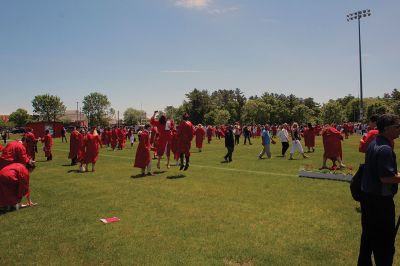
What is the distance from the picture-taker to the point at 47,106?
127625 mm

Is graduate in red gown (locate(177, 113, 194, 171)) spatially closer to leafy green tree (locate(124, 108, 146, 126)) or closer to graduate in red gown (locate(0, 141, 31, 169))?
graduate in red gown (locate(0, 141, 31, 169))

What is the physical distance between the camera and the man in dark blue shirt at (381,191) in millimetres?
4062

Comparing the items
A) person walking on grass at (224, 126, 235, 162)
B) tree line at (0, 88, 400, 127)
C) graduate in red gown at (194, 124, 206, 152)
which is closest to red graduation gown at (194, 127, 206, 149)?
graduate in red gown at (194, 124, 206, 152)

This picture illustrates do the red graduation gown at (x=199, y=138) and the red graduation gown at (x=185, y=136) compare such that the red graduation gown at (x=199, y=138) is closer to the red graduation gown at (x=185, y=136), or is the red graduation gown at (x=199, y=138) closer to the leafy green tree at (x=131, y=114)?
the red graduation gown at (x=185, y=136)

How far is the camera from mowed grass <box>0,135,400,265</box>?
5637mm

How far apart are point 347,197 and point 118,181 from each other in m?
7.47

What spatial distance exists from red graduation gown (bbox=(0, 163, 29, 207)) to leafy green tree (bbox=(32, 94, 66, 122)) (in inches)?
4955

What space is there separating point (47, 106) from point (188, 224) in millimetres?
132301

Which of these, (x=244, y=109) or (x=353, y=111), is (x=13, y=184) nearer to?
(x=244, y=109)

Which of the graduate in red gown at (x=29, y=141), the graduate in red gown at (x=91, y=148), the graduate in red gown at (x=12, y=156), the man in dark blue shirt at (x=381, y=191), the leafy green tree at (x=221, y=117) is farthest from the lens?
the leafy green tree at (x=221, y=117)

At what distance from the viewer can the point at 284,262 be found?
5.30m

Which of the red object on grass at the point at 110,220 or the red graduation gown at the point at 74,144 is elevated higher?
the red graduation gown at the point at 74,144

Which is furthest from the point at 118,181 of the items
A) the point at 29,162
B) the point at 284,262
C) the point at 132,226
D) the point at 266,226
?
the point at 284,262

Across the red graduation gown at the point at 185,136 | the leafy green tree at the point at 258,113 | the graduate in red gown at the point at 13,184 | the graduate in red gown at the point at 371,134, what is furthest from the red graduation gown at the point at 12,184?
the leafy green tree at the point at 258,113
